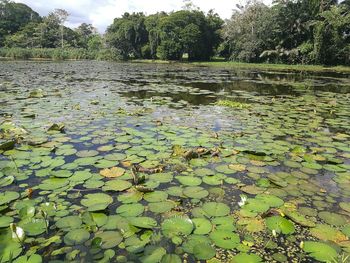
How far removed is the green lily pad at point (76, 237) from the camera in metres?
2.37

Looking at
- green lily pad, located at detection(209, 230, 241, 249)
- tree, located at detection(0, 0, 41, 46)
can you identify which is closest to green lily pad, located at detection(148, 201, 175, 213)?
green lily pad, located at detection(209, 230, 241, 249)

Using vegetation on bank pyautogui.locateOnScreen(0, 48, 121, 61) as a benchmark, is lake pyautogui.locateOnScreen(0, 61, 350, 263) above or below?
below

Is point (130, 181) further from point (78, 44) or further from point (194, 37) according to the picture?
point (78, 44)

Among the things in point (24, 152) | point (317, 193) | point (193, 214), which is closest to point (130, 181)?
point (193, 214)

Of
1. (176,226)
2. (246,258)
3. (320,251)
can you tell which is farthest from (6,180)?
(320,251)

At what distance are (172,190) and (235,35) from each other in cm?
3653

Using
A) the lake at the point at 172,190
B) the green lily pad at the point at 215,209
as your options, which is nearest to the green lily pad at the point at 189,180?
the lake at the point at 172,190

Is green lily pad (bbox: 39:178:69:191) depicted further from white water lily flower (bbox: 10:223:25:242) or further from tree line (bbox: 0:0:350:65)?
tree line (bbox: 0:0:350:65)

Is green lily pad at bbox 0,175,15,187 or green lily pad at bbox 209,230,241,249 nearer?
green lily pad at bbox 209,230,241,249

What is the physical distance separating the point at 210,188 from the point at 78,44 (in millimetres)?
65754

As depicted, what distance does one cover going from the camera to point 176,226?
2.59 metres

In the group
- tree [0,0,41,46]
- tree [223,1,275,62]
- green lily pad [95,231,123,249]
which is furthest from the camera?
tree [0,0,41,46]

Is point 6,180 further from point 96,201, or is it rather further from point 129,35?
point 129,35

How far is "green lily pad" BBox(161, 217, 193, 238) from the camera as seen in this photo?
252cm
